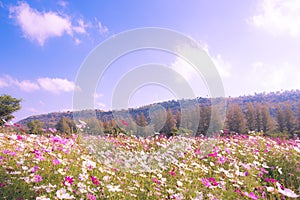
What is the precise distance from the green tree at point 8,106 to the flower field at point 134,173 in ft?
91.9

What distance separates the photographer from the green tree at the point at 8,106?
2972 centimetres

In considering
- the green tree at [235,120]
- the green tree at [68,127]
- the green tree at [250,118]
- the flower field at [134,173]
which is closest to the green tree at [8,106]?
the green tree at [68,127]

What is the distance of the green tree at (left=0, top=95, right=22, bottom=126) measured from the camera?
29.7 metres

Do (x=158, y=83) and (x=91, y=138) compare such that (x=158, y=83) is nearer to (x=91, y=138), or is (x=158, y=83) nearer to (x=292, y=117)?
(x=91, y=138)

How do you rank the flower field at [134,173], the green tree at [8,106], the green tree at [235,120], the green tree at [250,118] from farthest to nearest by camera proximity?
the green tree at [250,118] → the green tree at [235,120] → the green tree at [8,106] → the flower field at [134,173]

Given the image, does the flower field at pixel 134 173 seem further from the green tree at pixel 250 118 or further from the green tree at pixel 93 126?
the green tree at pixel 250 118

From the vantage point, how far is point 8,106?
3031 centimetres

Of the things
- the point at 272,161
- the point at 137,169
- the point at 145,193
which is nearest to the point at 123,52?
the point at 137,169

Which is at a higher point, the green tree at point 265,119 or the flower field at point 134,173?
the green tree at point 265,119

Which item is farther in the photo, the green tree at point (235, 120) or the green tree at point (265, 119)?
the green tree at point (265, 119)

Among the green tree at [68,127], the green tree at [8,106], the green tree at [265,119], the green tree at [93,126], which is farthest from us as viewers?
the green tree at [265,119]

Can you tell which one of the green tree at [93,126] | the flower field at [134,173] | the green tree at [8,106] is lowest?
the flower field at [134,173]

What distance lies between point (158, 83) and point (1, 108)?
98.1 feet

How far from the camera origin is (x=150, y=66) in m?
5.93
